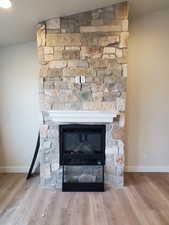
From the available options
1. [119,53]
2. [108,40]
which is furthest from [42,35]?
[119,53]

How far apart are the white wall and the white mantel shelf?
95 cm

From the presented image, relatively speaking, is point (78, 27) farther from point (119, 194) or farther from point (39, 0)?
point (119, 194)

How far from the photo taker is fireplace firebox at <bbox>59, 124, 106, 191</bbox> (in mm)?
3191

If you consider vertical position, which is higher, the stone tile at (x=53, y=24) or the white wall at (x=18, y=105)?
the stone tile at (x=53, y=24)

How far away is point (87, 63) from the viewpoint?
3182 millimetres

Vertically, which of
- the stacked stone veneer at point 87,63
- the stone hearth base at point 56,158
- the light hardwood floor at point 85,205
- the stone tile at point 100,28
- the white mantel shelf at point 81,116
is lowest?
the light hardwood floor at point 85,205

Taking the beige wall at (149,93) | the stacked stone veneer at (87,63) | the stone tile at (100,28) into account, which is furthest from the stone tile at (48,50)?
the beige wall at (149,93)

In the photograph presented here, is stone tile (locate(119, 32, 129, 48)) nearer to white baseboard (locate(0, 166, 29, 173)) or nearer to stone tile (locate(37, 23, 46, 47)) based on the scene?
stone tile (locate(37, 23, 46, 47))

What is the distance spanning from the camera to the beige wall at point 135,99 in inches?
151

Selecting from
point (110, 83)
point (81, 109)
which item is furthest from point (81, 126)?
point (110, 83)

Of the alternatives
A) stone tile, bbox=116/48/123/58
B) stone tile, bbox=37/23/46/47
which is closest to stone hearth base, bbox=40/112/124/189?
stone tile, bbox=116/48/123/58

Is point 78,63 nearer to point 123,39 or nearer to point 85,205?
point 123,39

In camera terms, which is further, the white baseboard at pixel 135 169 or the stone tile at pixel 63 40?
the white baseboard at pixel 135 169

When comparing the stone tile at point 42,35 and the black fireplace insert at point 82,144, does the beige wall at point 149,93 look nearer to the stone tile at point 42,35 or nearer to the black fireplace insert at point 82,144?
the black fireplace insert at point 82,144
